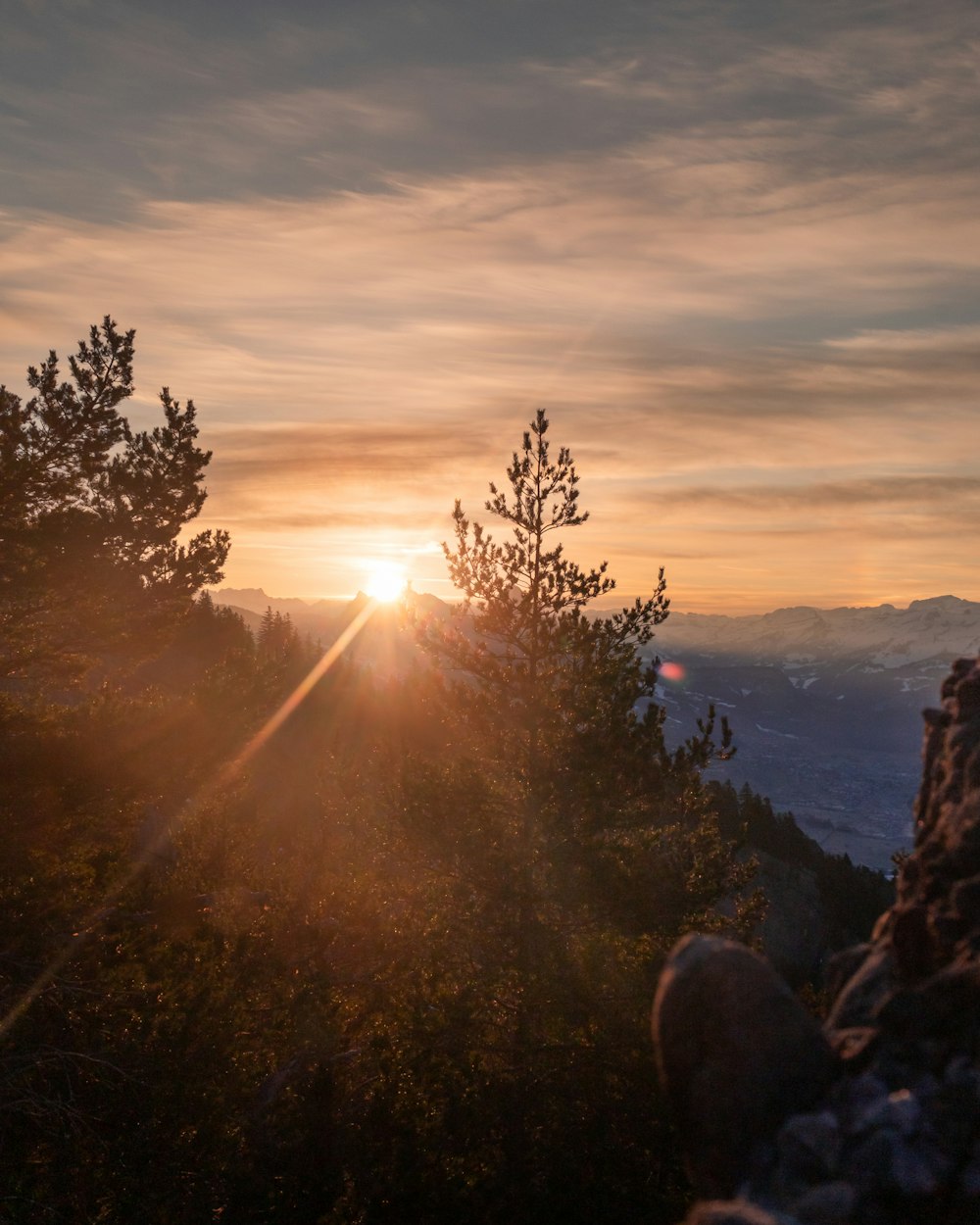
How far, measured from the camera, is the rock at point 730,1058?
16.3 ft

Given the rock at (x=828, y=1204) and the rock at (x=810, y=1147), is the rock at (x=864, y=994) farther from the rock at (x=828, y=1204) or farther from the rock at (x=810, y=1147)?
the rock at (x=828, y=1204)

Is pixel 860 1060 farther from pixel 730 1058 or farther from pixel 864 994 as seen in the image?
A: pixel 730 1058

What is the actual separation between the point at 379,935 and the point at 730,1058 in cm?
1761

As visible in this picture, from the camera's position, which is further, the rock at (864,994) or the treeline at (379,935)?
the treeline at (379,935)

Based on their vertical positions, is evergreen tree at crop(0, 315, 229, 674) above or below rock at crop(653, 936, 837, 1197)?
above

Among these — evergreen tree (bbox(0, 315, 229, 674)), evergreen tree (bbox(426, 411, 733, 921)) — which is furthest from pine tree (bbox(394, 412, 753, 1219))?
evergreen tree (bbox(0, 315, 229, 674))

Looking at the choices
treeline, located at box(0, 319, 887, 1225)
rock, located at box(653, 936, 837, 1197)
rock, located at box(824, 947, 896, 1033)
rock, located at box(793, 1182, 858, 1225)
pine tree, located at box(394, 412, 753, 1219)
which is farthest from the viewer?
pine tree, located at box(394, 412, 753, 1219)

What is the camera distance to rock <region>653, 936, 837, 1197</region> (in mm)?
4969

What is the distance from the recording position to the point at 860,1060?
498 centimetres

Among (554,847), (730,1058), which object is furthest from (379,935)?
(730,1058)

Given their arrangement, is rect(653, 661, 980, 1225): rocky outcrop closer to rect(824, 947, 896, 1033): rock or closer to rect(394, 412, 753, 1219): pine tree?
rect(824, 947, 896, 1033): rock

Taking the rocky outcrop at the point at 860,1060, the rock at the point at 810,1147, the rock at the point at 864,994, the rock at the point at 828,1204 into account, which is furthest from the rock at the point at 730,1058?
the rock at the point at 828,1204

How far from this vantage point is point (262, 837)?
4119 centimetres

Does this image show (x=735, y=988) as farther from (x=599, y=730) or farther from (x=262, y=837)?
(x=262, y=837)
